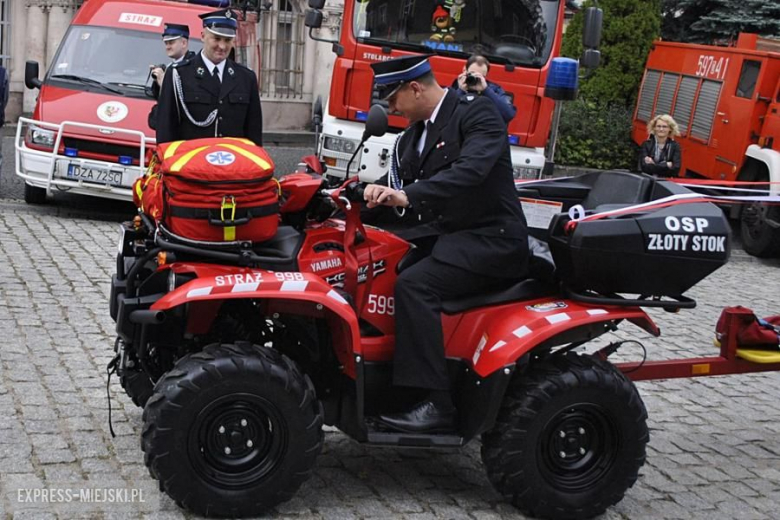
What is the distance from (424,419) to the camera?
16.6 ft

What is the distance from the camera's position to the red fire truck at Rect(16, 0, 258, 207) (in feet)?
37.1

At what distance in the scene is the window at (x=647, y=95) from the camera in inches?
701

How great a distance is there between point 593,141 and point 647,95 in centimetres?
109

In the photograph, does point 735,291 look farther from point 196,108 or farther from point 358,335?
point 358,335

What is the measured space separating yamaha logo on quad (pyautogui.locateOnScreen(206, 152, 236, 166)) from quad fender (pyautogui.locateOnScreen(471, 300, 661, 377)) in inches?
52.8

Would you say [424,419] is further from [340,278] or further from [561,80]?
[561,80]

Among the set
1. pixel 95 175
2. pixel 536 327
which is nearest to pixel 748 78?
pixel 95 175

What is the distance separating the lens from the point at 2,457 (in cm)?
525

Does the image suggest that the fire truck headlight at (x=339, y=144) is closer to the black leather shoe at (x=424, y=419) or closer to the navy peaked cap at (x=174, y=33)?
the navy peaked cap at (x=174, y=33)
